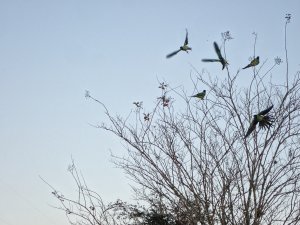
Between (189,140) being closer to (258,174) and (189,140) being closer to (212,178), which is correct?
(212,178)

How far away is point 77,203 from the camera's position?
5695 mm

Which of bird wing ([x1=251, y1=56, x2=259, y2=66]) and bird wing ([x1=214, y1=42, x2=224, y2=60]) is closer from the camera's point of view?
bird wing ([x1=214, y1=42, x2=224, y2=60])

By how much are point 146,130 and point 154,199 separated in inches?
50.6

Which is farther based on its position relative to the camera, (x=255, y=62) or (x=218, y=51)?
(x=255, y=62)

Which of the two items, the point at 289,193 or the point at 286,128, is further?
the point at 286,128

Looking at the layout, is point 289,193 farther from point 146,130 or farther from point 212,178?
point 146,130

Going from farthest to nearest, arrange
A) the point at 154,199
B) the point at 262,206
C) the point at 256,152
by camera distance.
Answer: the point at 154,199 → the point at 256,152 → the point at 262,206

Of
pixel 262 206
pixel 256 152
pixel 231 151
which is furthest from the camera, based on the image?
pixel 231 151

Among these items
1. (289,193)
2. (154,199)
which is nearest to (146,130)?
(154,199)

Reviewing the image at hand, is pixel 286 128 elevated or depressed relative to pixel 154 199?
elevated

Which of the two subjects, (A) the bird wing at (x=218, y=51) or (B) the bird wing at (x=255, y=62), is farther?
(B) the bird wing at (x=255, y=62)

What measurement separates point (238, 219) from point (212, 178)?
2.46 ft

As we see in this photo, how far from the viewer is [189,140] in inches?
249

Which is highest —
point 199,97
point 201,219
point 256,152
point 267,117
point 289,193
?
point 199,97
